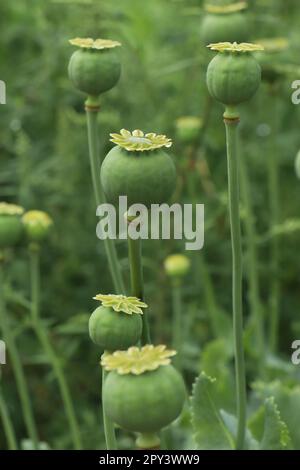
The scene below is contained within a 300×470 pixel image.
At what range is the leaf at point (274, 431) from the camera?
103cm

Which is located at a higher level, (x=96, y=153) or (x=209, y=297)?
(x=96, y=153)

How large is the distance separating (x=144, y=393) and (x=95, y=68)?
35cm

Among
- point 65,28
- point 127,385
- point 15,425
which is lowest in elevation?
point 15,425

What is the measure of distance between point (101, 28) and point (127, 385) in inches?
45.0

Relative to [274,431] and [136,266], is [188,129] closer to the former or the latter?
[274,431]

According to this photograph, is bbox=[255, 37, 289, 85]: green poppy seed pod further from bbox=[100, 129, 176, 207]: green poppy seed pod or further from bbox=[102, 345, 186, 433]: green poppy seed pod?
bbox=[102, 345, 186, 433]: green poppy seed pod

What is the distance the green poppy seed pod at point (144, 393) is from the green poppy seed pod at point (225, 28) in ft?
A: 2.11

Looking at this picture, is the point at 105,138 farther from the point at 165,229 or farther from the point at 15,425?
the point at 15,425

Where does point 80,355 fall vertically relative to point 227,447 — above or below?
below

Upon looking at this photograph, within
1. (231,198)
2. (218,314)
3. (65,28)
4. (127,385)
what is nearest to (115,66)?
(231,198)

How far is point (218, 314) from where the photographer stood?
5.48 feet

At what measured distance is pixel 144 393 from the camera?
26.5 inches

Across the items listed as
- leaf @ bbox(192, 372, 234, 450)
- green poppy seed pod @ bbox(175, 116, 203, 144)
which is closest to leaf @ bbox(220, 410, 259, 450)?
leaf @ bbox(192, 372, 234, 450)

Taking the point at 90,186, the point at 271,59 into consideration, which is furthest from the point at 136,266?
the point at 90,186
